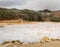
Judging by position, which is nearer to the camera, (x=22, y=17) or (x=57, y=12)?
(x=22, y=17)

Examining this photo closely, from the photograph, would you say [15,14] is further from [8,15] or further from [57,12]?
[57,12]

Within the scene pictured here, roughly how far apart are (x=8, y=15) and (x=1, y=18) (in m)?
2.76

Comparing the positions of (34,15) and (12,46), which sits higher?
(12,46)

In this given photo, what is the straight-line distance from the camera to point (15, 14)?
39531 millimetres

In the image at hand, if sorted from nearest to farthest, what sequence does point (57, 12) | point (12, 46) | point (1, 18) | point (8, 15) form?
1. point (12, 46)
2. point (1, 18)
3. point (8, 15)
4. point (57, 12)

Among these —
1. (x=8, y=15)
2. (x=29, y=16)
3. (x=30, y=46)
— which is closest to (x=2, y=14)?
(x=8, y=15)

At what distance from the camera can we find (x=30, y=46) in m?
9.88

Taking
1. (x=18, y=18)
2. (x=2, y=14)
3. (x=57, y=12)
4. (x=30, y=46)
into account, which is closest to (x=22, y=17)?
(x=18, y=18)

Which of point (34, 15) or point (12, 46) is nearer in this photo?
point (12, 46)

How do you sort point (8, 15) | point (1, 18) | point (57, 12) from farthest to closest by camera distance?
point (57, 12), point (8, 15), point (1, 18)

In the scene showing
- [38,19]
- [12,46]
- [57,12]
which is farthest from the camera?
[57,12]

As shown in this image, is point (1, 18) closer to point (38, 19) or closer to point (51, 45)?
point (38, 19)

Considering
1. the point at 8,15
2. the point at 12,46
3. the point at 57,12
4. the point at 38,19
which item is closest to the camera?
the point at 12,46

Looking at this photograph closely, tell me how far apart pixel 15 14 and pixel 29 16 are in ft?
10.4
